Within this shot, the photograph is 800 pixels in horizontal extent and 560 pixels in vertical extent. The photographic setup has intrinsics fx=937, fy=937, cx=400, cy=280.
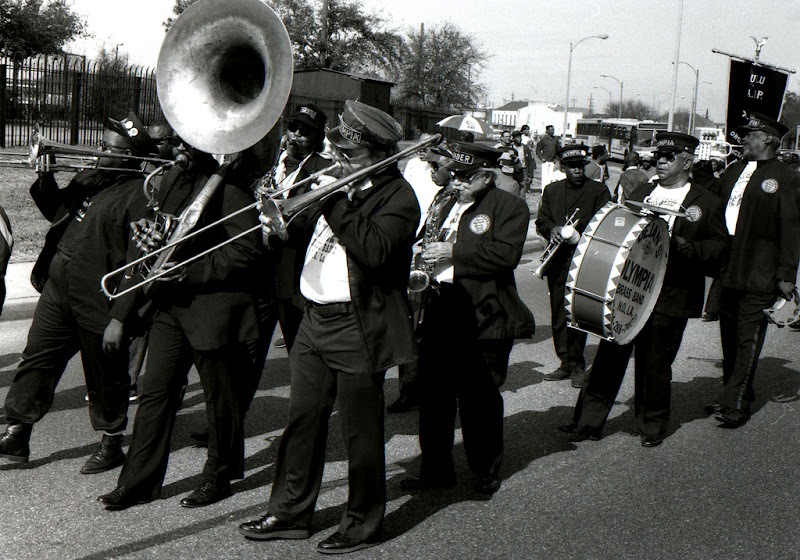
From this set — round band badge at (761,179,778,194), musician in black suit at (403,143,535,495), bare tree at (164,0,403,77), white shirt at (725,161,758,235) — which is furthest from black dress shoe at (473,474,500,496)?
bare tree at (164,0,403,77)

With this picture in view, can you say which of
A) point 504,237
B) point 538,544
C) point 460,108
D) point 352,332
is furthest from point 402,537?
point 460,108

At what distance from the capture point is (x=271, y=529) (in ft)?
13.7

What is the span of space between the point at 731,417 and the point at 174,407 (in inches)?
151

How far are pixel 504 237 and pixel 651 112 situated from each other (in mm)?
131699

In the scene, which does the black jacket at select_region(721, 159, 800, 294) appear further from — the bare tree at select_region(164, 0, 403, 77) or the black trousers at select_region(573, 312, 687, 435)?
the bare tree at select_region(164, 0, 403, 77)

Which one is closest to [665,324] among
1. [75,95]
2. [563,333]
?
[563,333]

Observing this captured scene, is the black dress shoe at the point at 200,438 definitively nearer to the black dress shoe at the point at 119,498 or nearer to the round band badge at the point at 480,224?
the black dress shoe at the point at 119,498

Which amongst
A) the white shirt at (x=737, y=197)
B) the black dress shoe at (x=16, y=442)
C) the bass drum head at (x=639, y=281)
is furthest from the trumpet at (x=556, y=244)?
the black dress shoe at (x=16, y=442)

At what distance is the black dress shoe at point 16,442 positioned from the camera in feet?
16.3

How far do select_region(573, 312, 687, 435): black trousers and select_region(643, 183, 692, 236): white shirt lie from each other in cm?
66

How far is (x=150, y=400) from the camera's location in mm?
4422

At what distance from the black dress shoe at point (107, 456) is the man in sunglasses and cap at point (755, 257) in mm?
3913

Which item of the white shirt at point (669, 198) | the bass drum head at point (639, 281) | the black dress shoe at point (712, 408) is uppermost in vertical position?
the white shirt at point (669, 198)

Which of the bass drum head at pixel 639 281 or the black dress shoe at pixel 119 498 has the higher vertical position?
the bass drum head at pixel 639 281
